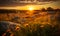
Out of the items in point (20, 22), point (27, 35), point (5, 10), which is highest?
point (5, 10)

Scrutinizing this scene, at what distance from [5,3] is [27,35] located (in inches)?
18.8

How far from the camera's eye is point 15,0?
2.02 meters

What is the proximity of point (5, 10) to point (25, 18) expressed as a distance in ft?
0.87

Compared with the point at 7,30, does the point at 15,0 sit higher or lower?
higher

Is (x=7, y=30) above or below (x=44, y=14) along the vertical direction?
below

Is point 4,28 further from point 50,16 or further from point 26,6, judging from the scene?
point 50,16

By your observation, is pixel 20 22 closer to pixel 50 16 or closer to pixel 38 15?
pixel 38 15

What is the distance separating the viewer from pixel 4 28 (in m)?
2.02

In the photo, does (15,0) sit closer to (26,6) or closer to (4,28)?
(26,6)

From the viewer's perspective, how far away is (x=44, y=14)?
201 cm

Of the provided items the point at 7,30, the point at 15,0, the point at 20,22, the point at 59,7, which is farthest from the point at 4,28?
the point at 59,7

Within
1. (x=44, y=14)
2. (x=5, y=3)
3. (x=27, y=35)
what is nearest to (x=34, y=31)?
(x=27, y=35)

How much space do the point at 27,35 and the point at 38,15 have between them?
0.28m

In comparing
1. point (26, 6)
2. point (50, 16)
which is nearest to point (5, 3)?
point (26, 6)
